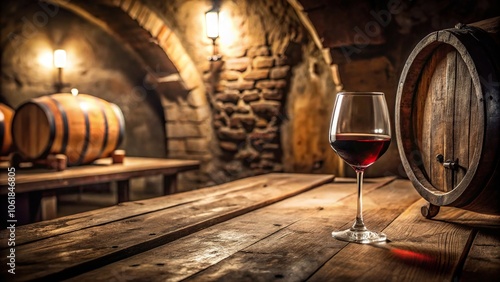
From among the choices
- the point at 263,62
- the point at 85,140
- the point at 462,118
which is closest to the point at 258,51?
the point at 263,62

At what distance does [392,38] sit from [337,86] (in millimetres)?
597

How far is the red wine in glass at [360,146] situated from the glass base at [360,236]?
0.62ft

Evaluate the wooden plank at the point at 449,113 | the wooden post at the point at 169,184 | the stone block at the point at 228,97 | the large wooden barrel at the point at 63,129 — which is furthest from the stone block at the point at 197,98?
the wooden plank at the point at 449,113

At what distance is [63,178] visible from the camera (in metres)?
3.49

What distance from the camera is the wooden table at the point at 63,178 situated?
3330 millimetres

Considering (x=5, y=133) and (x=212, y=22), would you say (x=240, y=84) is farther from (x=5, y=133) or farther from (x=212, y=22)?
(x=5, y=133)

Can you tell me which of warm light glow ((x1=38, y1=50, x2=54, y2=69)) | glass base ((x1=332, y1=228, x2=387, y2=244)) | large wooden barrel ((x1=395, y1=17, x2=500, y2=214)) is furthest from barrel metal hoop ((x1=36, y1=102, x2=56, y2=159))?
glass base ((x1=332, y1=228, x2=387, y2=244))

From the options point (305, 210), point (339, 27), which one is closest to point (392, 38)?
point (339, 27)

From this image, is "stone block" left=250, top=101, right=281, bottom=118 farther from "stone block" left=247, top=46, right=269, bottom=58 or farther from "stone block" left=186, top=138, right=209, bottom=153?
"stone block" left=186, top=138, right=209, bottom=153

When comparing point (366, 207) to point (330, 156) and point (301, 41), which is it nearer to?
point (330, 156)

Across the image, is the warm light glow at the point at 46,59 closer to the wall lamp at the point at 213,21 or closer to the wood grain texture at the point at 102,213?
the wall lamp at the point at 213,21

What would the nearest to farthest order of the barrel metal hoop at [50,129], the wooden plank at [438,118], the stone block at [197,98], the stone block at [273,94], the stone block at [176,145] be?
the wooden plank at [438,118], the barrel metal hoop at [50,129], the stone block at [273,94], the stone block at [197,98], the stone block at [176,145]

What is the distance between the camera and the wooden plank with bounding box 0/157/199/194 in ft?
10.9

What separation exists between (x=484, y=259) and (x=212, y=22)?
399 cm
